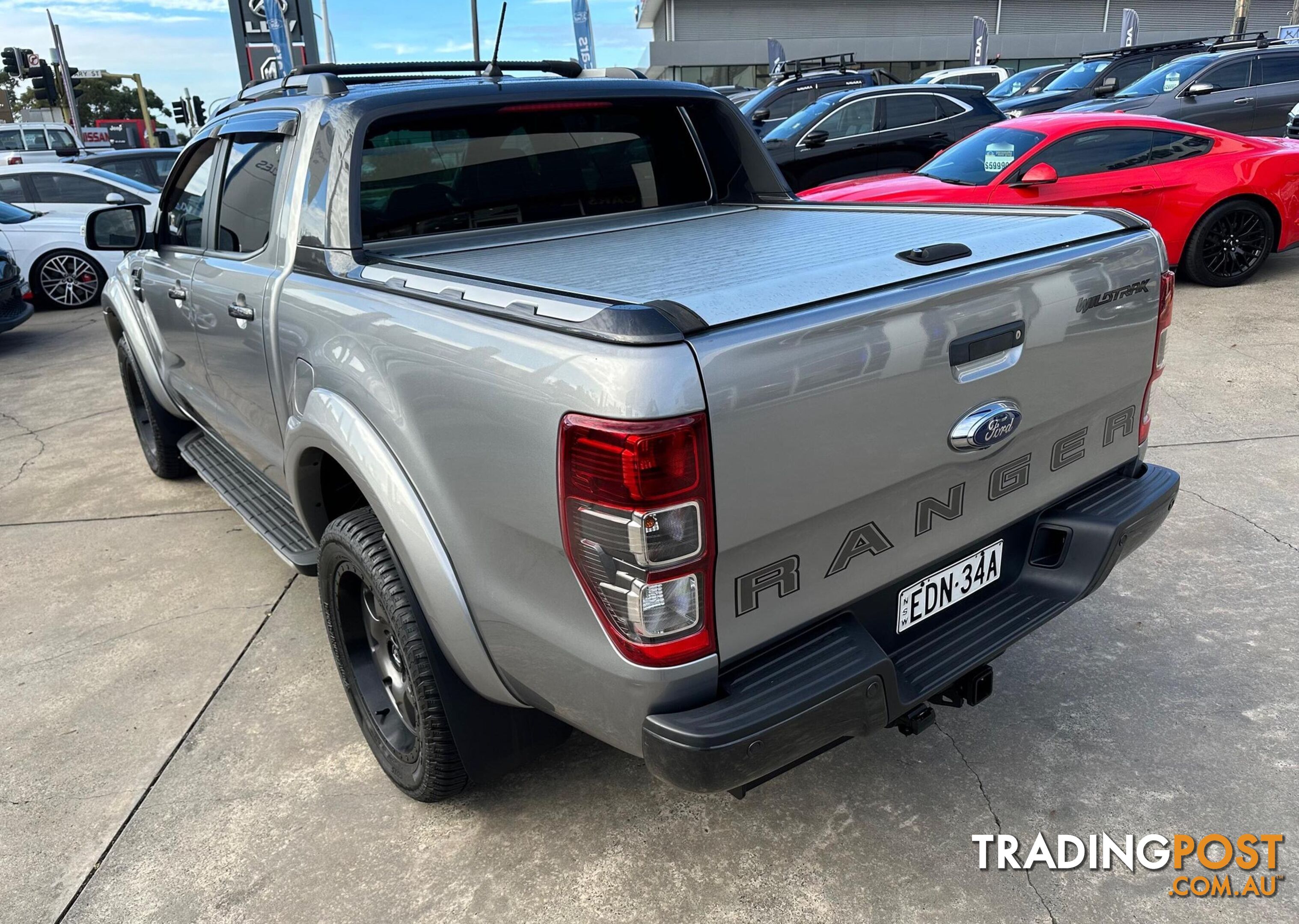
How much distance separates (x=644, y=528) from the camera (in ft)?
5.76

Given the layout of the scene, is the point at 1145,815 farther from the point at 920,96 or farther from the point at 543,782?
the point at 920,96

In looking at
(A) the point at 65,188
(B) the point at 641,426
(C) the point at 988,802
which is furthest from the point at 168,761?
(A) the point at 65,188

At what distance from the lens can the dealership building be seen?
46656 mm

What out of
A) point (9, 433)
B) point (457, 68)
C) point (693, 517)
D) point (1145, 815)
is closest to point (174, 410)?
point (457, 68)

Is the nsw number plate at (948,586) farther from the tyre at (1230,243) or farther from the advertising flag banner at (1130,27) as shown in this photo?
the advertising flag banner at (1130,27)

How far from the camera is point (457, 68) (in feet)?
12.0

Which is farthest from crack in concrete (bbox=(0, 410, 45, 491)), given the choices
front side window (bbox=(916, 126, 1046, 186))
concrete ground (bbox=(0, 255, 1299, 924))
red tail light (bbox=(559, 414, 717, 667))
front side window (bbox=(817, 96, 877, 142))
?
front side window (bbox=(817, 96, 877, 142))

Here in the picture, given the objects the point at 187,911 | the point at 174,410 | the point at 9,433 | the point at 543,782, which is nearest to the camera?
the point at 187,911

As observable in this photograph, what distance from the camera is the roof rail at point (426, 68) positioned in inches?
135

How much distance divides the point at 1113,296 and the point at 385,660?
2.24 metres

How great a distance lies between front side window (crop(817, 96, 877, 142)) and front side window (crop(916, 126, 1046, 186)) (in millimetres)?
3589

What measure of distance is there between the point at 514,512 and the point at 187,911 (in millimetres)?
1431

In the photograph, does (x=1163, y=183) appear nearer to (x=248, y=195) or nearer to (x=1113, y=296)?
(x=1113, y=296)

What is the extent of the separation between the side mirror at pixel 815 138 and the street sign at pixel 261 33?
1259cm
